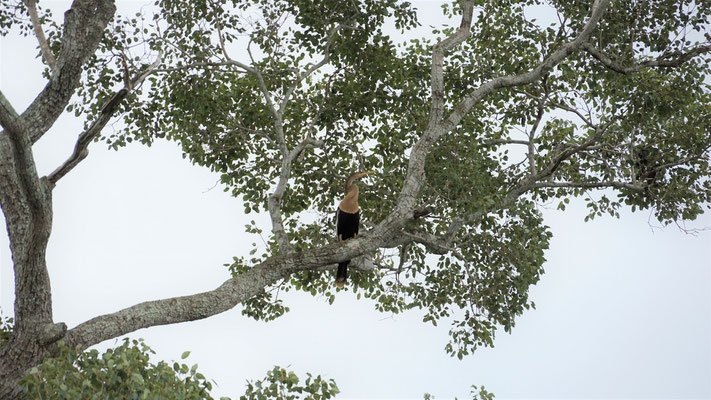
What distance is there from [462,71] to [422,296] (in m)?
4.02

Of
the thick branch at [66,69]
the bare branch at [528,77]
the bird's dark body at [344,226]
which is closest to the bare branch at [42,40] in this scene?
the thick branch at [66,69]

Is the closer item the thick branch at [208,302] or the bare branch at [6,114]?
the bare branch at [6,114]

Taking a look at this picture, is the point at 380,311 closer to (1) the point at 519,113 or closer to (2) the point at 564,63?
(1) the point at 519,113

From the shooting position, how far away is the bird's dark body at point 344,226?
10.8 meters

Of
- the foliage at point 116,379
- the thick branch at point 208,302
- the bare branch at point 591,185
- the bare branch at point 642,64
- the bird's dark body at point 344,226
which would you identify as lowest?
the foliage at point 116,379

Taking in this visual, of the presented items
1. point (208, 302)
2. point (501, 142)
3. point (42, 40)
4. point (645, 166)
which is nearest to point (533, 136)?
point (501, 142)

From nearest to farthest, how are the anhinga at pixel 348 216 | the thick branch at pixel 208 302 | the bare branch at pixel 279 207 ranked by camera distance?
1. the thick branch at pixel 208 302
2. the bare branch at pixel 279 207
3. the anhinga at pixel 348 216

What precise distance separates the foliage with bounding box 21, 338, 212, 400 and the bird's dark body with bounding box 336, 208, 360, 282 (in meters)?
4.28

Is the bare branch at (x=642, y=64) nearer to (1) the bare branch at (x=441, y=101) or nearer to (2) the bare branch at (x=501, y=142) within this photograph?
(1) the bare branch at (x=441, y=101)

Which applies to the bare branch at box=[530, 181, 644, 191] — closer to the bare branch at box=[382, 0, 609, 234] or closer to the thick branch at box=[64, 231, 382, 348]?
the bare branch at box=[382, 0, 609, 234]

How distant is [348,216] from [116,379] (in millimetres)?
5294

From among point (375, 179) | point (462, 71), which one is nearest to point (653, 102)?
point (462, 71)

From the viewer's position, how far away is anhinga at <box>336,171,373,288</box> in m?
10.7

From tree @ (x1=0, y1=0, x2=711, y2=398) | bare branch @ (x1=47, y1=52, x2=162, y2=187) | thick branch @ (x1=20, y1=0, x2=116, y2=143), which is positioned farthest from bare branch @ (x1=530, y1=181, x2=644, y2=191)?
thick branch @ (x1=20, y1=0, x2=116, y2=143)
